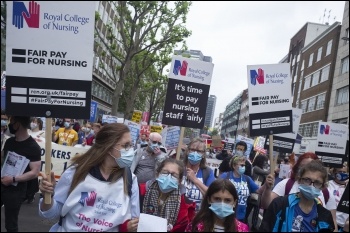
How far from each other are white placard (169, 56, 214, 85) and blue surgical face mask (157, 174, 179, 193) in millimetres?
2969

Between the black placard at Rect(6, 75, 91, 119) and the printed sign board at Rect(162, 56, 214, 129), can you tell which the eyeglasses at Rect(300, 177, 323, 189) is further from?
the printed sign board at Rect(162, 56, 214, 129)

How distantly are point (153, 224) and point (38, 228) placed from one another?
12.5 feet

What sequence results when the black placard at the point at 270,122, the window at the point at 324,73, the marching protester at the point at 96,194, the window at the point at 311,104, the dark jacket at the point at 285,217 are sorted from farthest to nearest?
1. the window at the point at 311,104
2. the window at the point at 324,73
3. the black placard at the point at 270,122
4. the dark jacket at the point at 285,217
5. the marching protester at the point at 96,194

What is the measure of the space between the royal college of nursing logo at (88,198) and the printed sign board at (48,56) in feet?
2.65

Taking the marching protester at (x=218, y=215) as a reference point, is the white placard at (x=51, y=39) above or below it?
above

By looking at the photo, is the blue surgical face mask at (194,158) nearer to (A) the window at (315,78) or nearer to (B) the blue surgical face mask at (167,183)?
(B) the blue surgical face mask at (167,183)

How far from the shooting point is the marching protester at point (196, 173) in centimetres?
484

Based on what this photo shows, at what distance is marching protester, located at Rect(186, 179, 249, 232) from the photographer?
318 centimetres

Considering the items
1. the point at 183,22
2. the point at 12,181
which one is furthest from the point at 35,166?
the point at 183,22

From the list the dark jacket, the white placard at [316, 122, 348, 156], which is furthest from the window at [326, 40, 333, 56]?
the dark jacket

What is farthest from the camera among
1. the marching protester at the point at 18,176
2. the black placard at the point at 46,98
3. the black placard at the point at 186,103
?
the black placard at the point at 186,103

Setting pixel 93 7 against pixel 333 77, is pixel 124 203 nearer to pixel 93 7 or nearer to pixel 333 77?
pixel 93 7

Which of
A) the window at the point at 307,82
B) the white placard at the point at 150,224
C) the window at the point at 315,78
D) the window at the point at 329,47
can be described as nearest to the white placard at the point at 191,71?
→ the white placard at the point at 150,224

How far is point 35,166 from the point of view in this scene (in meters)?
4.88
